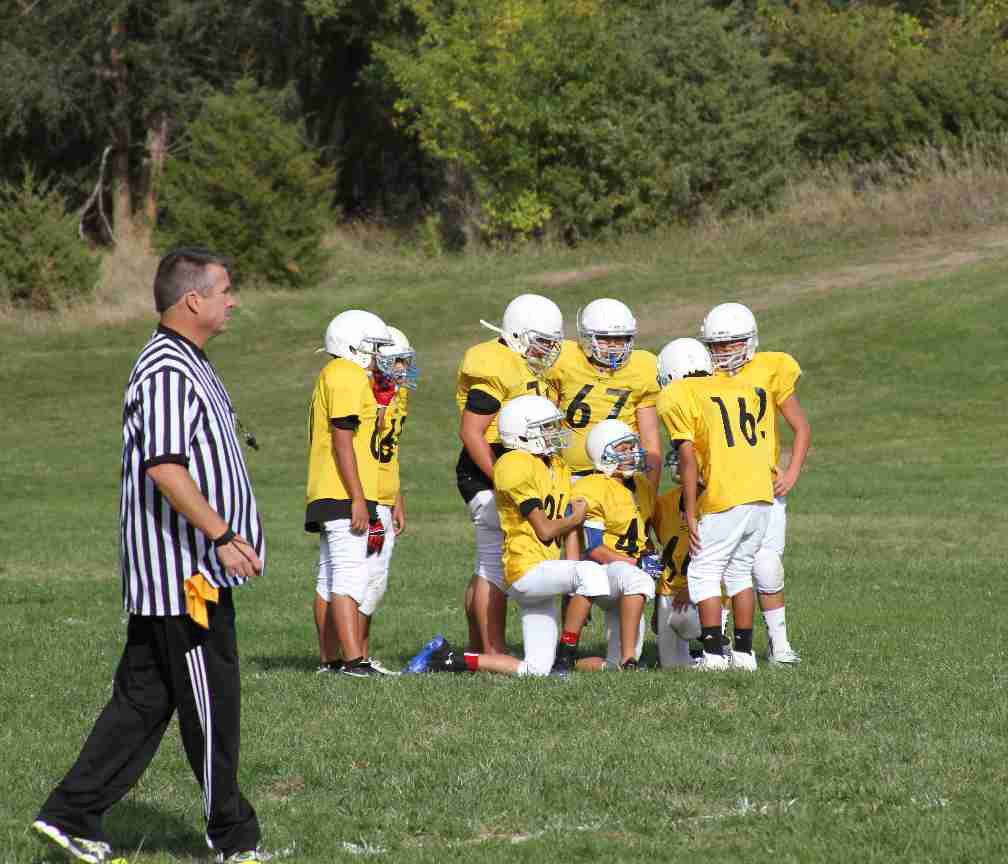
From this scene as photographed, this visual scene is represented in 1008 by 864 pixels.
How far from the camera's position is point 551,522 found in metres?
9.46

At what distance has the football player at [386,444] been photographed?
391 inches

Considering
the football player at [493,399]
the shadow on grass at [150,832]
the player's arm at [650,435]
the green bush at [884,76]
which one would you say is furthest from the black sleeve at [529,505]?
the green bush at [884,76]

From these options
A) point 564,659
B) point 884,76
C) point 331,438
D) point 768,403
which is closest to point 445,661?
point 564,659

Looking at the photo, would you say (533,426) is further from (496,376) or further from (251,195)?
(251,195)

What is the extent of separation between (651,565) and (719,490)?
0.81 meters

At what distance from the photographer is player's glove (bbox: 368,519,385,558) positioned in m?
9.91

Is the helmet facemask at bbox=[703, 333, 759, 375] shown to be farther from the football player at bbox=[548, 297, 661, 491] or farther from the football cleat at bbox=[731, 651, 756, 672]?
the football cleat at bbox=[731, 651, 756, 672]

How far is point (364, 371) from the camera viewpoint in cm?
995

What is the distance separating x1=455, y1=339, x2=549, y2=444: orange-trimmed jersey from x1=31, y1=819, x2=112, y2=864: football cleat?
437 centimetres

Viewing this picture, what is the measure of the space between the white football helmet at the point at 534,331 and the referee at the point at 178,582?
4.00 metres

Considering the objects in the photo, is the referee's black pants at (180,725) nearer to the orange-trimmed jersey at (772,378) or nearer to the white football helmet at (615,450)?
the white football helmet at (615,450)

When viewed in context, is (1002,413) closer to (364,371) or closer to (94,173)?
(364,371)

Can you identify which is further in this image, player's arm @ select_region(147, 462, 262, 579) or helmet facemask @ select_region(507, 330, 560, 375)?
helmet facemask @ select_region(507, 330, 560, 375)

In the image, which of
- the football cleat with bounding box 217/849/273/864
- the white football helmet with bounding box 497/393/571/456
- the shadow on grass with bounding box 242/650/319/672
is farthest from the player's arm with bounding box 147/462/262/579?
the shadow on grass with bounding box 242/650/319/672
